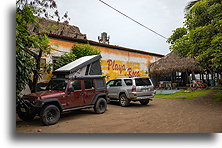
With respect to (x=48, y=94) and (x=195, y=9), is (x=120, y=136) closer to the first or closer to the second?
(x=48, y=94)

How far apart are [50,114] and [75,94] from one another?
1.14 m

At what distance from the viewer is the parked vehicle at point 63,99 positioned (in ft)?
17.1

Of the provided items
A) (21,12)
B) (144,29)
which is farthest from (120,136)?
(21,12)

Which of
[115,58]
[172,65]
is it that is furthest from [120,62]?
[172,65]

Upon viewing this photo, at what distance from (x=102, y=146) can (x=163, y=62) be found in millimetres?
16003

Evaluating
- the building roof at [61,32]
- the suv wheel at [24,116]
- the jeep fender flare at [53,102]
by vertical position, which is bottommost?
the suv wheel at [24,116]

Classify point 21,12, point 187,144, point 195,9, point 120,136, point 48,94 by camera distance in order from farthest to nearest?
point 195,9 < point 48,94 < point 21,12 < point 120,136 < point 187,144

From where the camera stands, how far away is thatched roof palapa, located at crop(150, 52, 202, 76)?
659 inches

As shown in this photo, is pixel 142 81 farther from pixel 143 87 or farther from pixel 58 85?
pixel 58 85

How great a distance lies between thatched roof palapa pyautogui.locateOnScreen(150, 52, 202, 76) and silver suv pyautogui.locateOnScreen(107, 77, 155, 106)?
28.9 feet

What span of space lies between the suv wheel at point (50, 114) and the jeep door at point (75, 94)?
0.61m

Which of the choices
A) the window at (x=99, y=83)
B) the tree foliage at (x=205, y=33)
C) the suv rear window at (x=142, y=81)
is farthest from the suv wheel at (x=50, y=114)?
the tree foliage at (x=205, y=33)

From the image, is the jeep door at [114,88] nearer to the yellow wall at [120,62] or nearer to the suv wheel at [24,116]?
the yellow wall at [120,62]

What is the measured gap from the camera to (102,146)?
3.76 m
